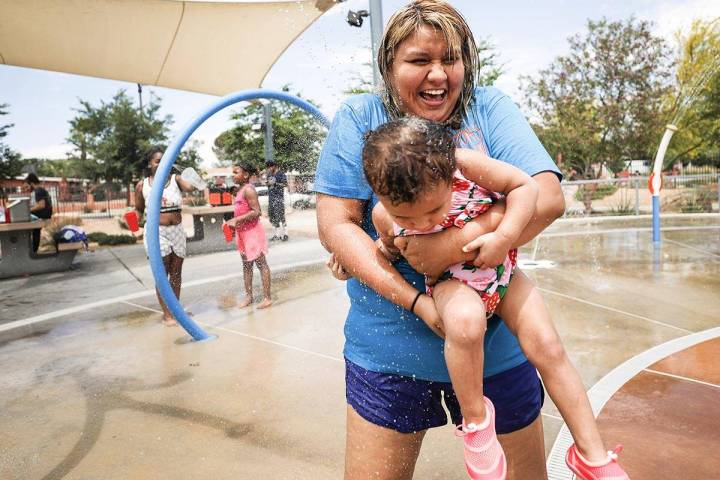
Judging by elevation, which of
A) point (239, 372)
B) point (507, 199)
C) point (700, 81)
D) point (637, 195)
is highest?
point (700, 81)

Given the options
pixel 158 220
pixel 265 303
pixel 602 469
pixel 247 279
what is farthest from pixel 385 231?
pixel 247 279

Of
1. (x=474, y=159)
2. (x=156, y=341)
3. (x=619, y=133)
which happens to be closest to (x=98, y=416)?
(x=156, y=341)

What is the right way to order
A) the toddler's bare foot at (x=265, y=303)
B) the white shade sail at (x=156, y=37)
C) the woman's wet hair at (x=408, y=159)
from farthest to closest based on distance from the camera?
1. the white shade sail at (x=156, y=37)
2. the toddler's bare foot at (x=265, y=303)
3. the woman's wet hair at (x=408, y=159)

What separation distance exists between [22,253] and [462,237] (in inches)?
368

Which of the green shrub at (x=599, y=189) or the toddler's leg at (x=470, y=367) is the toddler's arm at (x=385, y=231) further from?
the green shrub at (x=599, y=189)

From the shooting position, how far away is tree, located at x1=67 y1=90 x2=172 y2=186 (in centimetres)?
2736

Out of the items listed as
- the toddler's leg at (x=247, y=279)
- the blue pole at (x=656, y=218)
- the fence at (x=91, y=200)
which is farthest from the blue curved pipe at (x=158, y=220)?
the fence at (x=91, y=200)

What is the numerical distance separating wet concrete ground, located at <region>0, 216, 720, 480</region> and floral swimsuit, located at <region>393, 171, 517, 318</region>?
1.43m

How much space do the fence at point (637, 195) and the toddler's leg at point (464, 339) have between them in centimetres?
1396

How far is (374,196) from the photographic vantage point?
133cm

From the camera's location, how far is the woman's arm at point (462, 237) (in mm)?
1196

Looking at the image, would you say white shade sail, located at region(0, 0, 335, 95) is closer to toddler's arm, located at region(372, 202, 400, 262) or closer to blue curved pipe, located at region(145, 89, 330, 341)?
blue curved pipe, located at region(145, 89, 330, 341)

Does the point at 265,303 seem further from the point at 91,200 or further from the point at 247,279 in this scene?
the point at 91,200

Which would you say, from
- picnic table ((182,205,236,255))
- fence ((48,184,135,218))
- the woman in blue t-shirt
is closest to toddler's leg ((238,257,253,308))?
the woman in blue t-shirt
